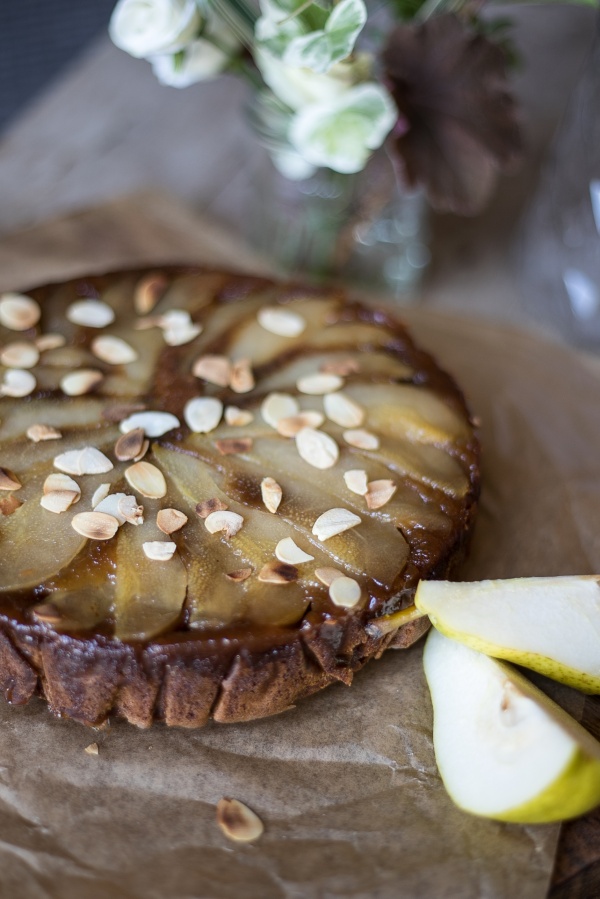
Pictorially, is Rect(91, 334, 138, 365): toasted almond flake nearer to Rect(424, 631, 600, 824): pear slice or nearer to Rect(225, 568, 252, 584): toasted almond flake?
Rect(225, 568, 252, 584): toasted almond flake

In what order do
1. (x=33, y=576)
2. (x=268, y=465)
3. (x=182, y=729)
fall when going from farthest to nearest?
(x=268, y=465) → (x=182, y=729) → (x=33, y=576)

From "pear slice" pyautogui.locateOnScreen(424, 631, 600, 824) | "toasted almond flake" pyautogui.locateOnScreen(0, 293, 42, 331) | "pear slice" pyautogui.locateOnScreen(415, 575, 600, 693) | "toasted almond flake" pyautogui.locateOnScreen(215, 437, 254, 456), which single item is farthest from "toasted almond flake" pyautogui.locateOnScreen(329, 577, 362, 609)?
"toasted almond flake" pyautogui.locateOnScreen(0, 293, 42, 331)

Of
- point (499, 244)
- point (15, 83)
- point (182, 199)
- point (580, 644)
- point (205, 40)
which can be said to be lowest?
point (15, 83)

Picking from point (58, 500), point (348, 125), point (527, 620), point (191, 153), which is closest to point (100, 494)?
point (58, 500)

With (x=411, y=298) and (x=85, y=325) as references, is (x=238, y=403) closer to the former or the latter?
(x=85, y=325)

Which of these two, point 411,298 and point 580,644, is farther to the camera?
point 411,298

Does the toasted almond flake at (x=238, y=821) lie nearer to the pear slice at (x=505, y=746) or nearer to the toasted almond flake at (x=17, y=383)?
the pear slice at (x=505, y=746)

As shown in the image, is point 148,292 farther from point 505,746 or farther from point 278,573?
point 505,746

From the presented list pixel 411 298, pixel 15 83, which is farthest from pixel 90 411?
pixel 15 83
